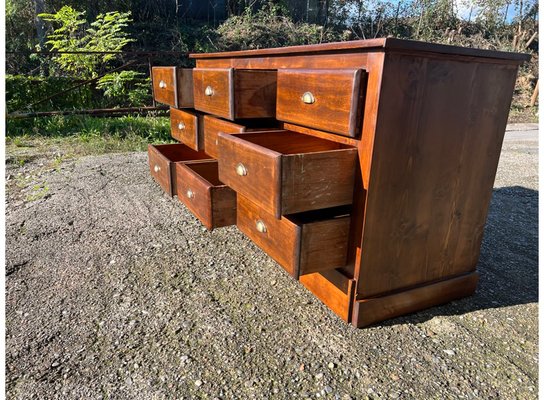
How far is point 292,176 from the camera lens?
1280mm

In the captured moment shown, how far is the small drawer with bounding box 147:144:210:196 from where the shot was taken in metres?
2.29

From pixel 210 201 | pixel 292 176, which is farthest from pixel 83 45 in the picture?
pixel 292 176

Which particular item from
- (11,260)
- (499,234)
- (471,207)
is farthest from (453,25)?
(11,260)

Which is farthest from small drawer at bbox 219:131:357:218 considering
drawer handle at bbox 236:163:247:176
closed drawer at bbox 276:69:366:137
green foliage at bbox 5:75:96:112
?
green foliage at bbox 5:75:96:112

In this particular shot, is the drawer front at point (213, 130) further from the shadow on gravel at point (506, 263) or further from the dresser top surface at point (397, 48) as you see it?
the shadow on gravel at point (506, 263)

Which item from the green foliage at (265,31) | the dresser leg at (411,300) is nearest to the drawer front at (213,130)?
the dresser leg at (411,300)

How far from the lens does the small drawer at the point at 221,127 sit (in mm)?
1859

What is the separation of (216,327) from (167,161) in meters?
1.09

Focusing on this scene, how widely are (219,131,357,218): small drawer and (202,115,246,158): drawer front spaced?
0.45 m

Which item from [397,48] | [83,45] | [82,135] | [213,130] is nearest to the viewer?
[397,48]

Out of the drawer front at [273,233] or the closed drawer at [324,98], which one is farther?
the drawer front at [273,233]

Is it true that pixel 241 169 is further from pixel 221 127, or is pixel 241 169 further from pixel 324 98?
pixel 221 127

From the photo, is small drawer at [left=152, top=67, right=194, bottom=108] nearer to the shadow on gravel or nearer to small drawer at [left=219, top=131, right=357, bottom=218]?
small drawer at [left=219, top=131, right=357, bottom=218]

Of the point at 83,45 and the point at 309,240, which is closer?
the point at 309,240
